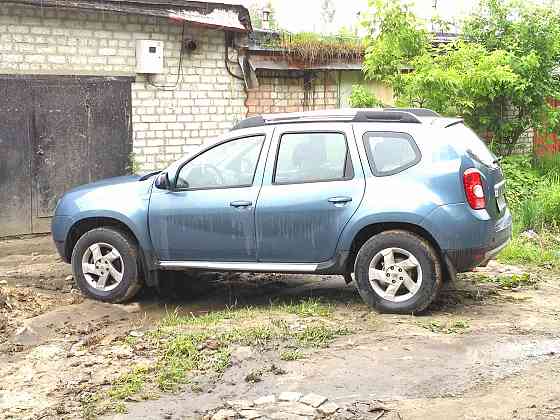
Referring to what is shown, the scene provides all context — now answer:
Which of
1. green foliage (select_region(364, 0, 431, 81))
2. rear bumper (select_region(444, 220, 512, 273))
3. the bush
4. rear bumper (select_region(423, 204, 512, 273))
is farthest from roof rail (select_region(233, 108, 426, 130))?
green foliage (select_region(364, 0, 431, 81))

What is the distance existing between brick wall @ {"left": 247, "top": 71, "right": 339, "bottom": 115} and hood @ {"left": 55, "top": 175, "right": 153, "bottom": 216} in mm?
6564

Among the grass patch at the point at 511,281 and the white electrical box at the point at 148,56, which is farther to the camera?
the white electrical box at the point at 148,56

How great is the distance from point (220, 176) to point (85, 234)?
4.76ft

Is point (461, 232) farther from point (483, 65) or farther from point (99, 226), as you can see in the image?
point (483, 65)

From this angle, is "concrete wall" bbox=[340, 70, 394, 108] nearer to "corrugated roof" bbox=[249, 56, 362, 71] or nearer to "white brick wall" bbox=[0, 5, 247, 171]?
"corrugated roof" bbox=[249, 56, 362, 71]

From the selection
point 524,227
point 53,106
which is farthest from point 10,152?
point 524,227

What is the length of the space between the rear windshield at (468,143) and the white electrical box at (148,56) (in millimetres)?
6700

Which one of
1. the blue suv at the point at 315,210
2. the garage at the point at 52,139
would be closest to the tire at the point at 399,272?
the blue suv at the point at 315,210

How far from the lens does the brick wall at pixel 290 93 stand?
46.7 feet

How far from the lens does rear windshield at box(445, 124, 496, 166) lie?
6.86 m

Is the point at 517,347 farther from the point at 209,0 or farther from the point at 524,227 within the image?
the point at 209,0

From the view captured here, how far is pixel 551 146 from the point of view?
17.3 meters

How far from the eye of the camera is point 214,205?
23.9 feet

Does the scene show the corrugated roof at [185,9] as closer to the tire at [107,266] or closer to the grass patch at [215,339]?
the tire at [107,266]
